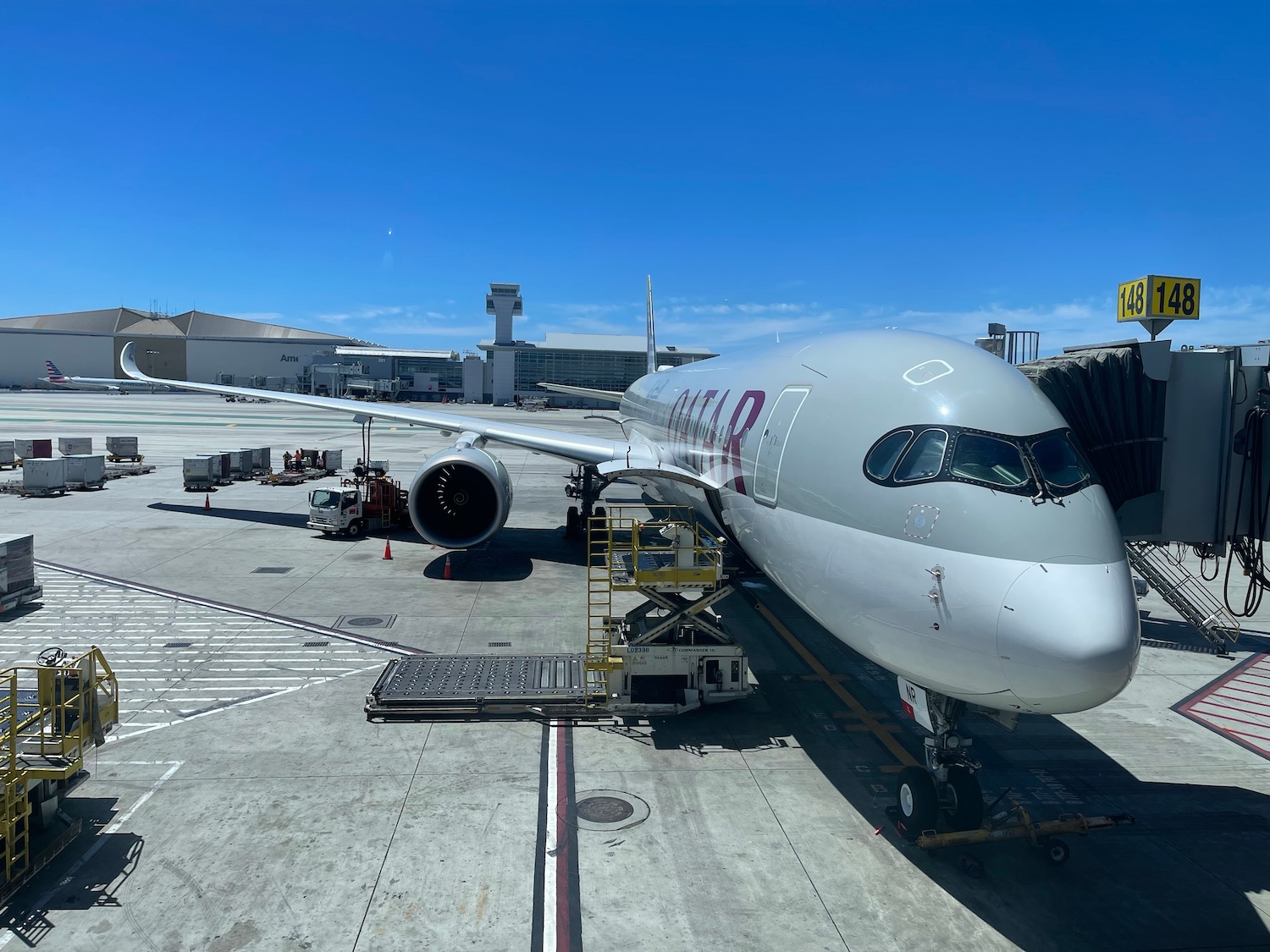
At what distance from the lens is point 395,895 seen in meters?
7.18

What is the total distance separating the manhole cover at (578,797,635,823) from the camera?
8.54m

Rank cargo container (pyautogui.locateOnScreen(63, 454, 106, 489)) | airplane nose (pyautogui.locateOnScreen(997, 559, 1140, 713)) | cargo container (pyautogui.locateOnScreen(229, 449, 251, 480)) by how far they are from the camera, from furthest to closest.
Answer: cargo container (pyautogui.locateOnScreen(229, 449, 251, 480)) < cargo container (pyautogui.locateOnScreen(63, 454, 106, 489)) < airplane nose (pyautogui.locateOnScreen(997, 559, 1140, 713))

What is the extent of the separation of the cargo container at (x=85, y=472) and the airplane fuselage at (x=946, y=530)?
29943 mm

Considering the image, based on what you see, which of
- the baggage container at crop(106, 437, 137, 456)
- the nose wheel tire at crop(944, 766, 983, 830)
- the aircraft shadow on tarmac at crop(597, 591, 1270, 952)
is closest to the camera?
the aircraft shadow on tarmac at crop(597, 591, 1270, 952)

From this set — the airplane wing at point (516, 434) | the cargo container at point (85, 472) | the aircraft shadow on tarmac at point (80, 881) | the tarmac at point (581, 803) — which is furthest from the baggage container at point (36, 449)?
the aircraft shadow on tarmac at point (80, 881)

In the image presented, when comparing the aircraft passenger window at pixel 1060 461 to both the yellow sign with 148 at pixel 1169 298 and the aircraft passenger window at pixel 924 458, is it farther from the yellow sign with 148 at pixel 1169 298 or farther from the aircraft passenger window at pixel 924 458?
the yellow sign with 148 at pixel 1169 298

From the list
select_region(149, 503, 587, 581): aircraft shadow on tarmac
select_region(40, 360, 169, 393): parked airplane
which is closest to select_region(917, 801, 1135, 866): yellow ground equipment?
select_region(149, 503, 587, 581): aircraft shadow on tarmac

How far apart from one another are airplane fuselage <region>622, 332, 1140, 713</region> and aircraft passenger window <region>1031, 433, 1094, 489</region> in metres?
0.02

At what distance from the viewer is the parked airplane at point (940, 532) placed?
604 cm

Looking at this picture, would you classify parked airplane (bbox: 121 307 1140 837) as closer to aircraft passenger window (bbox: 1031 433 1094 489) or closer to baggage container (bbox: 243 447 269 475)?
aircraft passenger window (bbox: 1031 433 1094 489)

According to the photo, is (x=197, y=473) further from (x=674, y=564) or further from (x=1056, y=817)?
(x=1056, y=817)

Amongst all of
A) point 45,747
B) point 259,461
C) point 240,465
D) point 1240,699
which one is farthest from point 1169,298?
point 259,461

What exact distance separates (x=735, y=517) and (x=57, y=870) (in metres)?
8.05

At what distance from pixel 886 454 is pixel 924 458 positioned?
407 millimetres
